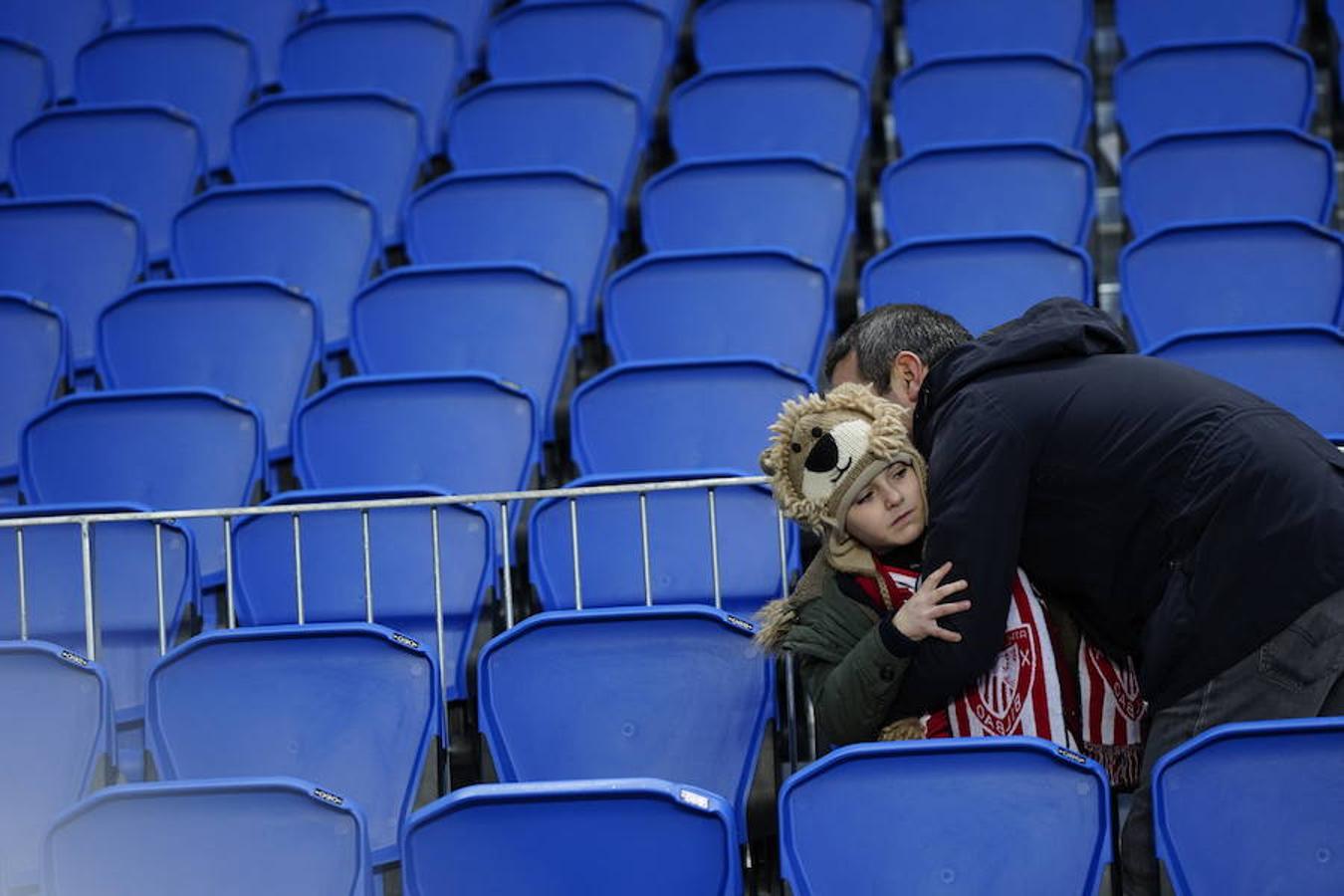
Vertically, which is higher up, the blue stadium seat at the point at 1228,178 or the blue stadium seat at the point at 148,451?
the blue stadium seat at the point at 1228,178

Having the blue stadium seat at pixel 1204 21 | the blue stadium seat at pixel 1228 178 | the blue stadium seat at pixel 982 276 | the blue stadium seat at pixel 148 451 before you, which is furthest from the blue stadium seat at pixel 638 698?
the blue stadium seat at pixel 1204 21

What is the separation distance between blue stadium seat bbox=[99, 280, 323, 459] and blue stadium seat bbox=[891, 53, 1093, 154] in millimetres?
2243

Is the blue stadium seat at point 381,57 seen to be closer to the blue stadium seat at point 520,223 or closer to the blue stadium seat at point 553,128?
the blue stadium seat at point 553,128

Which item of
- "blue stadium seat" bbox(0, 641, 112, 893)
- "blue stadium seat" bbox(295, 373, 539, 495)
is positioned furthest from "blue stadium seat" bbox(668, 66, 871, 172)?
"blue stadium seat" bbox(0, 641, 112, 893)

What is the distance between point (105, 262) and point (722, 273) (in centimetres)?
206

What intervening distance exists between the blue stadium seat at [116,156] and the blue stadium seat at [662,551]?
2856 mm

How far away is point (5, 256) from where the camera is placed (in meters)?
6.19

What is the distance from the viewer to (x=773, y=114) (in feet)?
22.1

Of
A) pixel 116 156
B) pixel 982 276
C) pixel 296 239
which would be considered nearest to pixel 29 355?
pixel 296 239

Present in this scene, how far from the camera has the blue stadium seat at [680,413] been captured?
4.85 m

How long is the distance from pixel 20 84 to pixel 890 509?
210 inches

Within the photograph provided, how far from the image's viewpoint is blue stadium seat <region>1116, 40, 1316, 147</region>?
6.51m

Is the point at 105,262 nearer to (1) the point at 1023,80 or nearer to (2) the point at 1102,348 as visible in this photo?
(1) the point at 1023,80

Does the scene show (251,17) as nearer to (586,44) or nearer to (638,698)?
(586,44)
